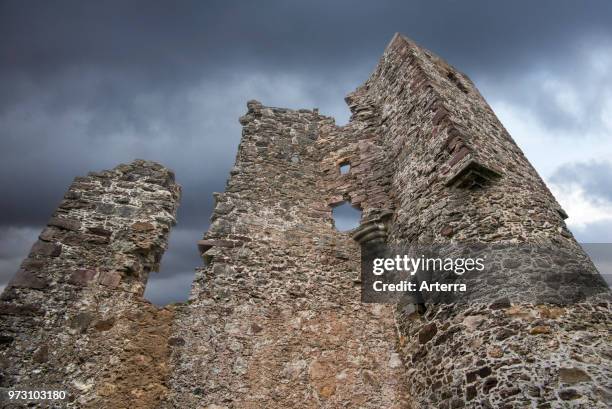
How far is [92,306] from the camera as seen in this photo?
5.08 meters

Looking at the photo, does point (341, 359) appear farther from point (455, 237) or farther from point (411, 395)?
point (455, 237)

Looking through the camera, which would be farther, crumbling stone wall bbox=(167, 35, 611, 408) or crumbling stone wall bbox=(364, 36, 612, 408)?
crumbling stone wall bbox=(167, 35, 611, 408)

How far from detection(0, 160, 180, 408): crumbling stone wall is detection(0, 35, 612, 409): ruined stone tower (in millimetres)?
19

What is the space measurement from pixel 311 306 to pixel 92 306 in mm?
3160

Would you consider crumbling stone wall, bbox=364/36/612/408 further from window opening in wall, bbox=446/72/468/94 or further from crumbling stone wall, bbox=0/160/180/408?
crumbling stone wall, bbox=0/160/180/408

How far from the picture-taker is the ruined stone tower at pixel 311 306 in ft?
13.1

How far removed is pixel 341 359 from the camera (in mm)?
5391

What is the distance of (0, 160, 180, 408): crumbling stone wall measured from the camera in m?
4.50

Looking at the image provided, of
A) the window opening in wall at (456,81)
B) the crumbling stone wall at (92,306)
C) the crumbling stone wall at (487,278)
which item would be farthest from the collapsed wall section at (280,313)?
the window opening in wall at (456,81)

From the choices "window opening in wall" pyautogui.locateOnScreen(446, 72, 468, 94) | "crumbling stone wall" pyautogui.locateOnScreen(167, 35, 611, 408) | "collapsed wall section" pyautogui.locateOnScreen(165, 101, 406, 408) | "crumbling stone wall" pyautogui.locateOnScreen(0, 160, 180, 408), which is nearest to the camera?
"crumbling stone wall" pyautogui.locateOnScreen(167, 35, 611, 408)

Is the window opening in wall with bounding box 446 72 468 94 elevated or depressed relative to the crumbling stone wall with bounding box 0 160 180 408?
elevated

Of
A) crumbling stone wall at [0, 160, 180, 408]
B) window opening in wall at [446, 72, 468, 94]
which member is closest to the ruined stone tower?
crumbling stone wall at [0, 160, 180, 408]

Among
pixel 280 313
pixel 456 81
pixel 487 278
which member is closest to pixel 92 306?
pixel 280 313

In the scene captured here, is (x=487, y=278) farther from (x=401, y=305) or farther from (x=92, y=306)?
(x=92, y=306)
